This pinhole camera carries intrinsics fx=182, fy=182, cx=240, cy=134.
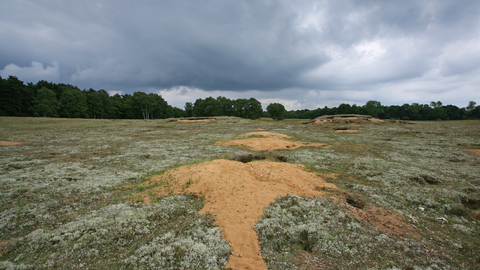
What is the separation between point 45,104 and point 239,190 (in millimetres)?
99468

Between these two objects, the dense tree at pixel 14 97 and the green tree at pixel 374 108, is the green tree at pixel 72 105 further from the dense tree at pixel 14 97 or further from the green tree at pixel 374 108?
the green tree at pixel 374 108

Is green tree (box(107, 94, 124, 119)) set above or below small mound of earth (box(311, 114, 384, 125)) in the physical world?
above

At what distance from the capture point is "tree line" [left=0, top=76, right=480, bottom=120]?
239ft

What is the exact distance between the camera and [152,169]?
15.8 meters

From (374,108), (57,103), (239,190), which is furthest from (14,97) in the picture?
(374,108)

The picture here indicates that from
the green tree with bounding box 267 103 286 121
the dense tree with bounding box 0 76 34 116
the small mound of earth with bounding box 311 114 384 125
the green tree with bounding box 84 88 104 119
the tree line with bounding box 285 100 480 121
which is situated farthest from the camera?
the green tree with bounding box 267 103 286 121

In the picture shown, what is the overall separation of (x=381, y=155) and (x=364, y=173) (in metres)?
8.49

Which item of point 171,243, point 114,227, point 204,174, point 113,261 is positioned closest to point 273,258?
point 171,243

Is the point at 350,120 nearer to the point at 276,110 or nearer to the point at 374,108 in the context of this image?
the point at 276,110

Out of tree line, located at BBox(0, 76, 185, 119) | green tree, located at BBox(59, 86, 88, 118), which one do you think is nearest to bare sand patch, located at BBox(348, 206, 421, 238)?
tree line, located at BBox(0, 76, 185, 119)

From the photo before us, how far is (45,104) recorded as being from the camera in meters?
71.9

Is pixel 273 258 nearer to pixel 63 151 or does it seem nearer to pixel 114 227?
pixel 114 227

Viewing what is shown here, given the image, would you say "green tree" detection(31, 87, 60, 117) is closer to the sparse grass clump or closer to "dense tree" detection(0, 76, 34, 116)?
"dense tree" detection(0, 76, 34, 116)

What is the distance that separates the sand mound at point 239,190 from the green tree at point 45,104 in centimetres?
9180
